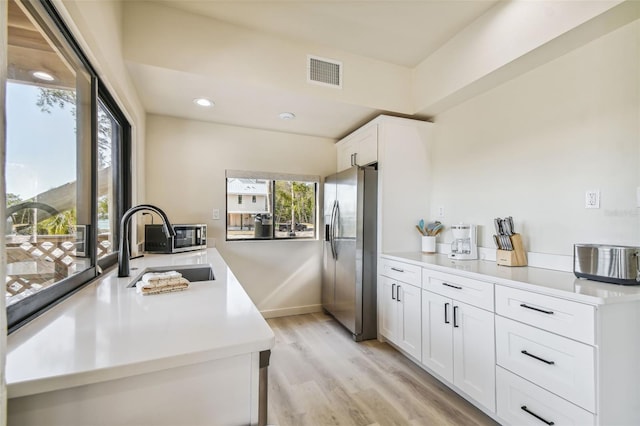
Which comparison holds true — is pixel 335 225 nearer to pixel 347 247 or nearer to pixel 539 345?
pixel 347 247

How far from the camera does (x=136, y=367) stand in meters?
0.64

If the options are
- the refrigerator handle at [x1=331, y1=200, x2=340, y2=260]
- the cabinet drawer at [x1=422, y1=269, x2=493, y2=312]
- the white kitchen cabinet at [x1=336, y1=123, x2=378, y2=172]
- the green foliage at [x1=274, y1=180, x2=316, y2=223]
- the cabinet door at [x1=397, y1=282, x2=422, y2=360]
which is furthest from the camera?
the green foliage at [x1=274, y1=180, x2=316, y2=223]

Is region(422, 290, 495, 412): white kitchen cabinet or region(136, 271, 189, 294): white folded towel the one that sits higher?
region(136, 271, 189, 294): white folded towel

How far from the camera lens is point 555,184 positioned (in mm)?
1916

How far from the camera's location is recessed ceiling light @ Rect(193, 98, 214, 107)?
2.58 meters

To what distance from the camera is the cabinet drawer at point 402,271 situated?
231cm

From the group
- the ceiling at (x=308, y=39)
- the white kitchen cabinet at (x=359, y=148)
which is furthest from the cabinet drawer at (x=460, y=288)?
the ceiling at (x=308, y=39)

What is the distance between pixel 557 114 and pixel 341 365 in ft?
8.12

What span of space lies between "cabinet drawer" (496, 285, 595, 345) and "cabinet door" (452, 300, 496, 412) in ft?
0.49

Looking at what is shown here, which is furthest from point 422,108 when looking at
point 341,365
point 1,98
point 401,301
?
point 1,98

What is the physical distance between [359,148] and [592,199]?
2.03m

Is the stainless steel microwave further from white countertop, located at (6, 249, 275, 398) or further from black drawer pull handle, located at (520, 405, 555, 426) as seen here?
black drawer pull handle, located at (520, 405, 555, 426)

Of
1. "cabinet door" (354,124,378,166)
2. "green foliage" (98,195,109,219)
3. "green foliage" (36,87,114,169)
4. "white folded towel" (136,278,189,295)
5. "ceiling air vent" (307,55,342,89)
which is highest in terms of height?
"ceiling air vent" (307,55,342,89)

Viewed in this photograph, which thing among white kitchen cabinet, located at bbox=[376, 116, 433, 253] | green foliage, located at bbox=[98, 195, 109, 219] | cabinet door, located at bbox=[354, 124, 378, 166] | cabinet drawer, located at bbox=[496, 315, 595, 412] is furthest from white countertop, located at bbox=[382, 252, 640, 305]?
green foliage, located at bbox=[98, 195, 109, 219]
